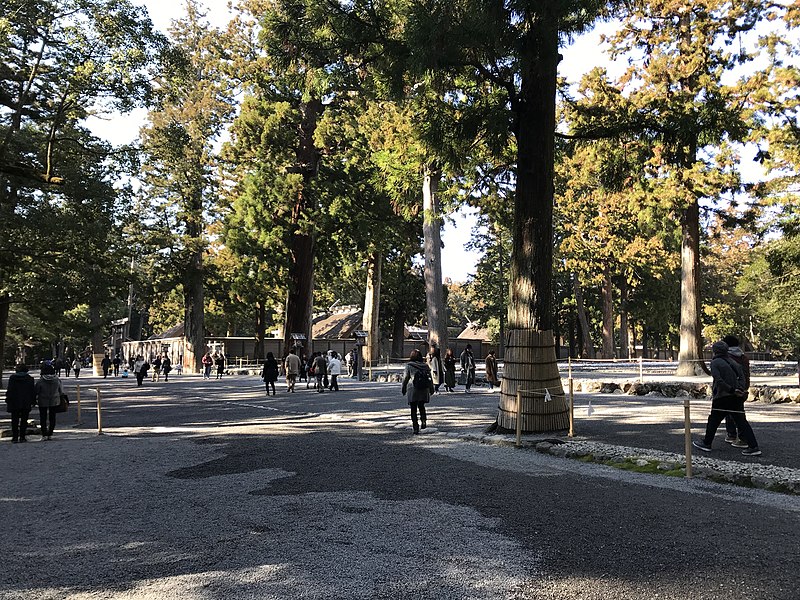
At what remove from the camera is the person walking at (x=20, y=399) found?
11.8 meters

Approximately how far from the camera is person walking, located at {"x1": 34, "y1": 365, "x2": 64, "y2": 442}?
12.2m

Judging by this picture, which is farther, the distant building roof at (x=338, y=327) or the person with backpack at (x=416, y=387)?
the distant building roof at (x=338, y=327)

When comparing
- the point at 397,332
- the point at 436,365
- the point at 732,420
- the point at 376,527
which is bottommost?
the point at 376,527

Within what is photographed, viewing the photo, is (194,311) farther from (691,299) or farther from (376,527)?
(376,527)

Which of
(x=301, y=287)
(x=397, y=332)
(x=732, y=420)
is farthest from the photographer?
(x=397, y=332)

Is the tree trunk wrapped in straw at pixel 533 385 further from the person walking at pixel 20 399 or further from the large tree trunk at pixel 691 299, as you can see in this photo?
the large tree trunk at pixel 691 299

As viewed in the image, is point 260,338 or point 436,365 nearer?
point 436,365

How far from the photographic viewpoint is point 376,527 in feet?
18.2

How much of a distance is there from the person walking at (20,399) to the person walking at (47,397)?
0.14 m

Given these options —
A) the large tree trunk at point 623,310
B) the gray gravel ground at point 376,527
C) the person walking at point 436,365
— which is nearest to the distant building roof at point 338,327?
the large tree trunk at point 623,310

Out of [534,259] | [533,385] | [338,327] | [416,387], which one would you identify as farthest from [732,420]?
[338,327]

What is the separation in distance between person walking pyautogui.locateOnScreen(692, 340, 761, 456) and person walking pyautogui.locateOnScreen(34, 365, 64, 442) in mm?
12266

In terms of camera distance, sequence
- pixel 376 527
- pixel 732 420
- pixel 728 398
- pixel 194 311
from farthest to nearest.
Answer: pixel 194 311 < pixel 732 420 < pixel 728 398 < pixel 376 527

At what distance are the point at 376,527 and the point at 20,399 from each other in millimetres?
9674
